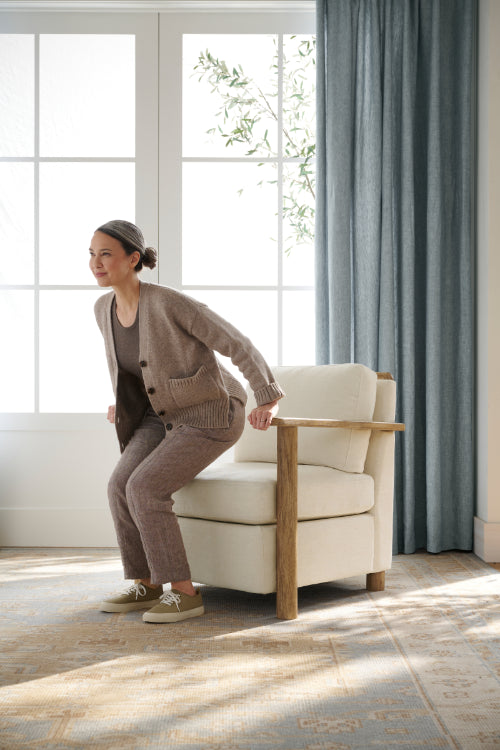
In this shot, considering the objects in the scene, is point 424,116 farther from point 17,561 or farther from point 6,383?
point 17,561

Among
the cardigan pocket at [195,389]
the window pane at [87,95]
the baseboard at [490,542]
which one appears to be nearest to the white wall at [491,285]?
the baseboard at [490,542]

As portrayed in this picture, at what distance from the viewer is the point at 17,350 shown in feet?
12.6

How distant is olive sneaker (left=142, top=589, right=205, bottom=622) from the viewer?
2.40m

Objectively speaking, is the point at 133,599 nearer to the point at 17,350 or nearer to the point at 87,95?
the point at 17,350

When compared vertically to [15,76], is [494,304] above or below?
below

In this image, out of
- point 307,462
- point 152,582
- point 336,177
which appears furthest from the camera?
point 336,177

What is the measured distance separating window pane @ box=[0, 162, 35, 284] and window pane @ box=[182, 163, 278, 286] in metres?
0.74

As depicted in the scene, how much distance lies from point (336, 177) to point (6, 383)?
1.82 metres

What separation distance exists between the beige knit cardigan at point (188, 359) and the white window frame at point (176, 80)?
4.12 ft

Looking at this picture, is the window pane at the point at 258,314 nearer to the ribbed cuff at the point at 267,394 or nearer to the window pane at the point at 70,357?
the window pane at the point at 70,357

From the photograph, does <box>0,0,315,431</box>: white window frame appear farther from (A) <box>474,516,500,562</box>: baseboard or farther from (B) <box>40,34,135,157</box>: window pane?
(A) <box>474,516,500,562</box>: baseboard

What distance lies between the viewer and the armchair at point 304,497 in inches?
96.2

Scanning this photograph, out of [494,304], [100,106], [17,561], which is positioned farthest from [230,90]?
[17,561]

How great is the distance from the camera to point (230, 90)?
3.86 metres
